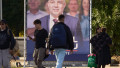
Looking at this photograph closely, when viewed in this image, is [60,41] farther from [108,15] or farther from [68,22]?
[108,15]

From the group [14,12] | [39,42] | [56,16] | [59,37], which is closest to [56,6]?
[56,16]

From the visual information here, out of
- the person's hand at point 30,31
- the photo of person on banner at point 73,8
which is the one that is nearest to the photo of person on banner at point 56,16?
the photo of person on banner at point 73,8

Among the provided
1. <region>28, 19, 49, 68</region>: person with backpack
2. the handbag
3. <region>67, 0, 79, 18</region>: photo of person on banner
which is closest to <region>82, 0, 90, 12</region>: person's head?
<region>67, 0, 79, 18</region>: photo of person on banner

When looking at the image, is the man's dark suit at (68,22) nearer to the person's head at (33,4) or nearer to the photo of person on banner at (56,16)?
the photo of person on banner at (56,16)

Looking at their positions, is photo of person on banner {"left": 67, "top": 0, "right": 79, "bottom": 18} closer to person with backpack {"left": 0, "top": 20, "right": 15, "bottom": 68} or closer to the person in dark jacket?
the person in dark jacket

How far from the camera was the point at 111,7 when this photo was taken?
17.8 metres

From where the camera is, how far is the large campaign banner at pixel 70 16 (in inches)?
587

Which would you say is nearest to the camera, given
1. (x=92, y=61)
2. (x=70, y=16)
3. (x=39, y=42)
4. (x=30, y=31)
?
(x=39, y=42)

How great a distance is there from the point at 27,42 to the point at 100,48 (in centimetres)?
310

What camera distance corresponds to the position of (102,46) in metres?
13.6

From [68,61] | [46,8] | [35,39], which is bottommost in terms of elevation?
[68,61]

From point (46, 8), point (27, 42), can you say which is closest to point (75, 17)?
point (46, 8)

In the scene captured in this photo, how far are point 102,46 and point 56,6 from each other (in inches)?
100

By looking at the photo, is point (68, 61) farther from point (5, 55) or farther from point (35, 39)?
point (5, 55)
